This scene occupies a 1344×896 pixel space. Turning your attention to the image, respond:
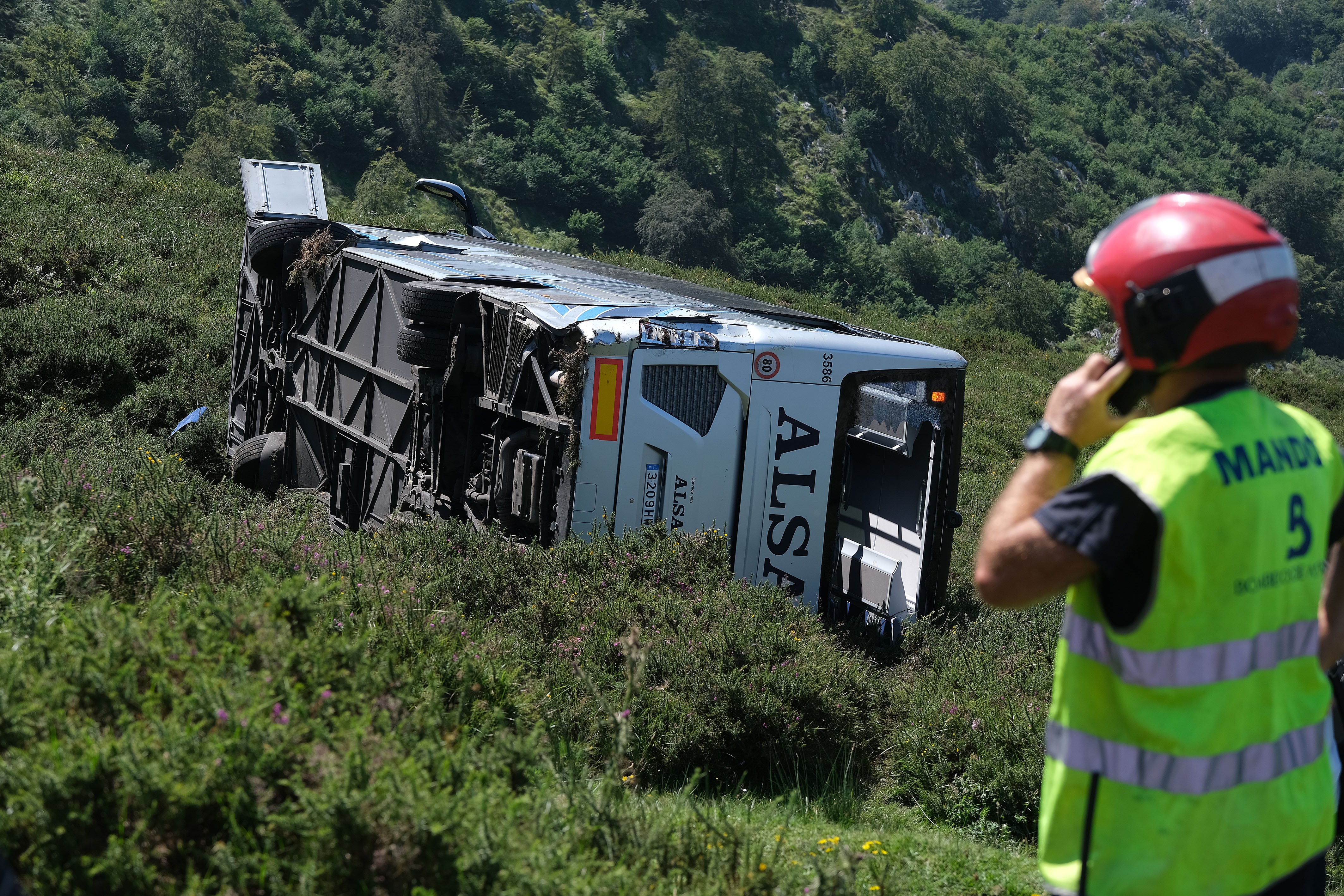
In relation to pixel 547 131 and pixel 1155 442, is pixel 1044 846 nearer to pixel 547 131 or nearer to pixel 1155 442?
pixel 1155 442

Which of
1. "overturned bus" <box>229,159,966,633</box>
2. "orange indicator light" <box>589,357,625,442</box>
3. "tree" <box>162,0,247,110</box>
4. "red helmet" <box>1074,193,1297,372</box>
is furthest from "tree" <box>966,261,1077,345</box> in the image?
"red helmet" <box>1074,193,1297,372</box>

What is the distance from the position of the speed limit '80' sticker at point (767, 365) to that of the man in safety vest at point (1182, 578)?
439 cm

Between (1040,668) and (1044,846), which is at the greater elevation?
(1044,846)

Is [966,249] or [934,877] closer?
[934,877]

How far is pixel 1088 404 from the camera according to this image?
6.47ft

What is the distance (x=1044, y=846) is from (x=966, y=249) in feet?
280

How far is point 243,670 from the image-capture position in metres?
2.75

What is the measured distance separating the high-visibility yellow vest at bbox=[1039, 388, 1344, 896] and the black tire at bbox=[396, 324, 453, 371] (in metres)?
5.29

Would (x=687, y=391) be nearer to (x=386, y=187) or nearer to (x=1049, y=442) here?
(x=1049, y=442)

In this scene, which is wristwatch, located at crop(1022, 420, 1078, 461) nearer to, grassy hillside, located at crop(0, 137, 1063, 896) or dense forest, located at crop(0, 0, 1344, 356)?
grassy hillside, located at crop(0, 137, 1063, 896)

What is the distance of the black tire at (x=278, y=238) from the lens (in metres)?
9.48

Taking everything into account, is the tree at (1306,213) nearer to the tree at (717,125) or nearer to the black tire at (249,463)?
the tree at (717,125)

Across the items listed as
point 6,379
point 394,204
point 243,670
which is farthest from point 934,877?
point 394,204

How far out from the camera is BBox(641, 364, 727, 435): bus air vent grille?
6.14 metres
